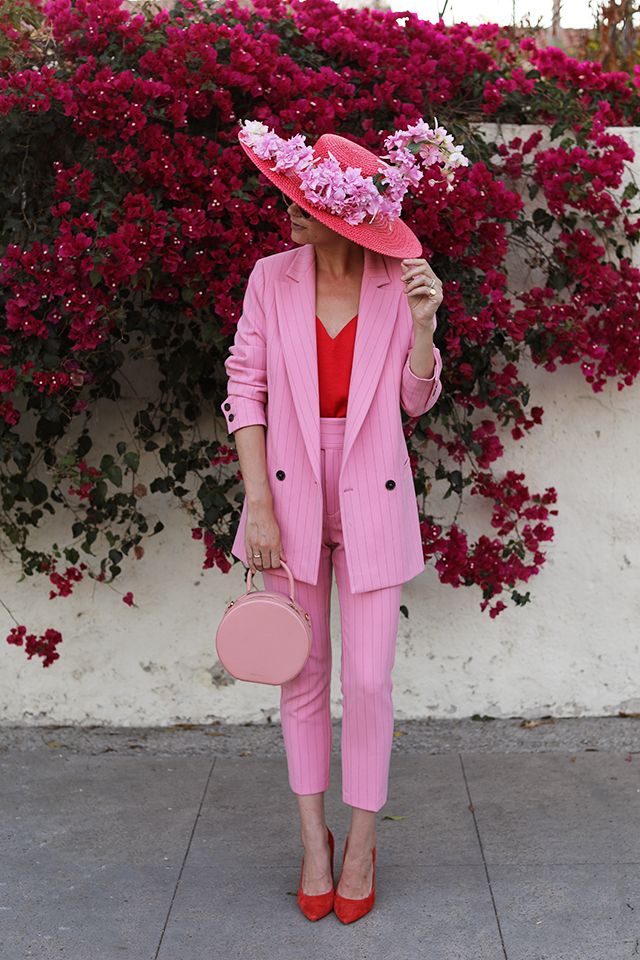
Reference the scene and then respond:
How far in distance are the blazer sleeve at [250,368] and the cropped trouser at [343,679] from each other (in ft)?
0.65

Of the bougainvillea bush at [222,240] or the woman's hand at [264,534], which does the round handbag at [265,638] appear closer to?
the woman's hand at [264,534]

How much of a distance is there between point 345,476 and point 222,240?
106 cm

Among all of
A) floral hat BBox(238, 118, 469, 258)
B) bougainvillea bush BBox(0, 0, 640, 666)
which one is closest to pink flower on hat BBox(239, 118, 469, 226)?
floral hat BBox(238, 118, 469, 258)

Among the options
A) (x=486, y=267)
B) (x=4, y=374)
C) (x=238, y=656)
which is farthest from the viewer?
(x=486, y=267)

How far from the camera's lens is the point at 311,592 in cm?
312

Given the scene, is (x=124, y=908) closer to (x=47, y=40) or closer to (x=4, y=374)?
(x=4, y=374)

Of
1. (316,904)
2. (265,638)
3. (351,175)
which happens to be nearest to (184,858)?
(316,904)

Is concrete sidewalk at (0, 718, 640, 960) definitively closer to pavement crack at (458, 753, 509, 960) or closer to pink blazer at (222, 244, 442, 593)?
pavement crack at (458, 753, 509, 960)

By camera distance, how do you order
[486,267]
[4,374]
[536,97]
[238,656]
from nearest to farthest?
[238,656] → [4,374] → [486,267] → [536,97]

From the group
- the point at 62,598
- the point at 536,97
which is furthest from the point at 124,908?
the point at 536,97

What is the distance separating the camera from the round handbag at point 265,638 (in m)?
2.95

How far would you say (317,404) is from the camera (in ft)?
9.71

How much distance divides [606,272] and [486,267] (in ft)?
1.46

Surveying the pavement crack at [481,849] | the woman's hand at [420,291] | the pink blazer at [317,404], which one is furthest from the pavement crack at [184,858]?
the woman's hand at [420,291]
